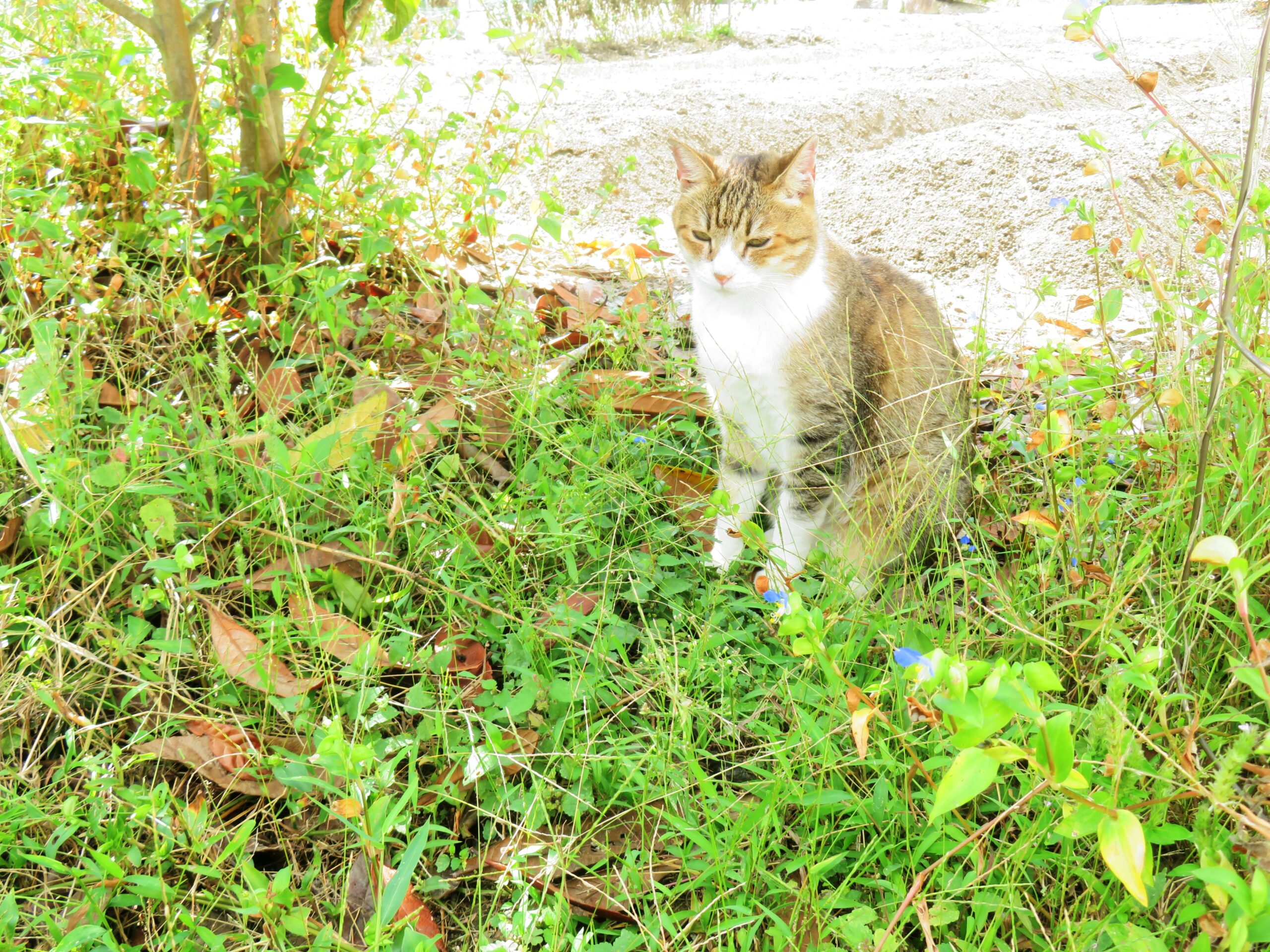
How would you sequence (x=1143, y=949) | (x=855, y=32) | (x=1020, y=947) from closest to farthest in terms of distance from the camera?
(x=1143, y=949), (x=1020, y=947), (x=855, y=32)

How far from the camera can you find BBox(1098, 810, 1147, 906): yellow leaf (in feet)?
2.51

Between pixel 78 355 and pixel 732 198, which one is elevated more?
pixel 732 198

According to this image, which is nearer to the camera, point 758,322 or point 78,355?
point 78,355

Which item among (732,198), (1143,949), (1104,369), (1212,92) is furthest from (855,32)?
(1143,949)

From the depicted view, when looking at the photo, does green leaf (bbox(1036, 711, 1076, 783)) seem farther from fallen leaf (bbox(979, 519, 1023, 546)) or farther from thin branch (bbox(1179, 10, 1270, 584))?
fallen leaf (bbox(979, 519, 1023, 546))

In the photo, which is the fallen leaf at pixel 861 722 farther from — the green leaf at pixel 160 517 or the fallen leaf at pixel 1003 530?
the green leaf at pixel 160 517

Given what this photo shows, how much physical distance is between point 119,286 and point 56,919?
5.46ft

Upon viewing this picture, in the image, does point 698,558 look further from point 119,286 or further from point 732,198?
point 119,286

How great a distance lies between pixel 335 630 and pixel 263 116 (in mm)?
1573

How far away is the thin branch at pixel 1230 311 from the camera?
3.86 ft

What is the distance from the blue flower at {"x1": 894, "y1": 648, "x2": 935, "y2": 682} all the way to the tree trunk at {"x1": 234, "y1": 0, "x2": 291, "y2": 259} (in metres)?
2.13

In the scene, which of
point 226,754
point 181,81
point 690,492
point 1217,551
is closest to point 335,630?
point 226,754

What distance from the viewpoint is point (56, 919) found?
4.20 feet

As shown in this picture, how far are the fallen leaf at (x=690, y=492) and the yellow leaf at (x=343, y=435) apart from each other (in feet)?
2.22
